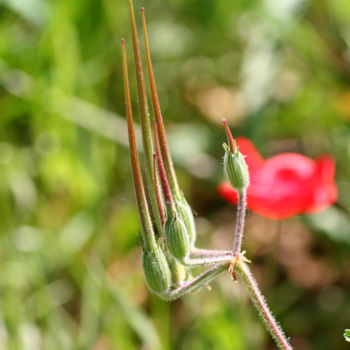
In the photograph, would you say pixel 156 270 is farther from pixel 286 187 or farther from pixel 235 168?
pixel 286 187

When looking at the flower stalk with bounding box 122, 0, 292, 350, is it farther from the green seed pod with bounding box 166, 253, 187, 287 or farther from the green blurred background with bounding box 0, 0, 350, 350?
the green blurred background with bounding box 0, 0, 350, 350

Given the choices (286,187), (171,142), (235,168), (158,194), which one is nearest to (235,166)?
(235,168)

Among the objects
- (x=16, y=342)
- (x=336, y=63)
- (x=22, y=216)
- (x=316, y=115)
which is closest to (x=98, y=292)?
(x=16, y=342)

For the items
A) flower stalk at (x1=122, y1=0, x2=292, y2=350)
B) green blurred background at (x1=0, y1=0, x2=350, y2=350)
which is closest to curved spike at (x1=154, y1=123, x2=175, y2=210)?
flower stalk at (x1=122, y1=0, x2=292, y2=350)

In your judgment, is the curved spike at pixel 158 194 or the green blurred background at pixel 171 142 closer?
the curved spike at pixel 158 194

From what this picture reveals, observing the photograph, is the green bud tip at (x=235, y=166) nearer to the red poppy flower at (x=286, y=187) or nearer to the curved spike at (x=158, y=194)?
the curved spike at (x=158, y=194)

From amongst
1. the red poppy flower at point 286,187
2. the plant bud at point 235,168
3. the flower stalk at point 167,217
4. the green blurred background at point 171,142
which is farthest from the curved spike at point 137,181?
the green blurred background at point 171,142
